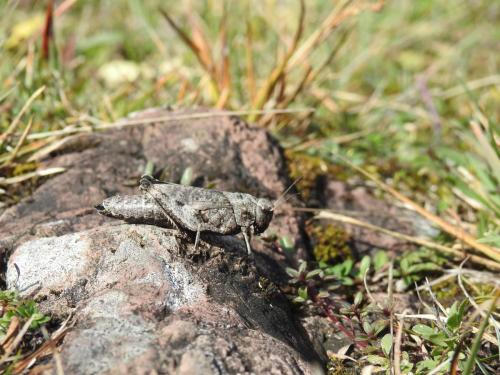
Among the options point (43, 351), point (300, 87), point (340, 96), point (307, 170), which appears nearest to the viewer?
point (43, 351)

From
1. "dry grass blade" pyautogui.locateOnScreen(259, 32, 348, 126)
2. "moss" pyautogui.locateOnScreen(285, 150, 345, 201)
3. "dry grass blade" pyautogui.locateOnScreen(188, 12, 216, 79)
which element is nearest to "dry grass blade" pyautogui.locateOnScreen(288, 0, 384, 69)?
"dry grass blade" pyautogui.locateOnScreen(259, 32, 348, 126)

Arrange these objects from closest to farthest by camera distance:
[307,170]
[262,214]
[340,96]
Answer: [262,214] < [307,170] < [340,96]

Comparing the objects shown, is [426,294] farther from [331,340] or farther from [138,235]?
[138,235]

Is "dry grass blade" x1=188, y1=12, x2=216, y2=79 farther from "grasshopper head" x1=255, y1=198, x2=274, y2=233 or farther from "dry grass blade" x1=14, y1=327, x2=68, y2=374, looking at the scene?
"dry grass blade" x1=14, y1=327, x2=68, y2=374

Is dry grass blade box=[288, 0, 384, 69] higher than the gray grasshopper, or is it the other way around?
dry grass blade box=[288, 0, 384, 69]

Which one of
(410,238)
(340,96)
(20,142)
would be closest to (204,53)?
(340,96)

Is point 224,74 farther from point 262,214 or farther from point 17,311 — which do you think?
point 17,311

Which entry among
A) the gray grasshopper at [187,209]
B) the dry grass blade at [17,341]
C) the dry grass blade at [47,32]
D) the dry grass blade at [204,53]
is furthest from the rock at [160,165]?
the dry grass blade at [47,32]
